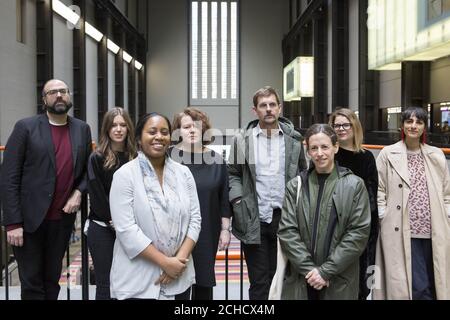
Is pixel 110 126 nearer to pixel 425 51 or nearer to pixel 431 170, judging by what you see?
pixel 431 170

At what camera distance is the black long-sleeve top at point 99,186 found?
315 cm

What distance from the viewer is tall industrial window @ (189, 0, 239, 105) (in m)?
32.4

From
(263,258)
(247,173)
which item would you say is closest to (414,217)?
(263,258)

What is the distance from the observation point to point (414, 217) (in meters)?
3.35

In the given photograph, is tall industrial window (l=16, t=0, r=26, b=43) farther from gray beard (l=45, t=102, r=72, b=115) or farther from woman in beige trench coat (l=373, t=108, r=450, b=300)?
woman in beige trench coat (l=373, t=108, r=450, b=300)

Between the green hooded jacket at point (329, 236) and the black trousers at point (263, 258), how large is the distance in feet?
1.70

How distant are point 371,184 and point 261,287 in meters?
1.02

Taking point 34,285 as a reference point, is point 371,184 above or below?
above

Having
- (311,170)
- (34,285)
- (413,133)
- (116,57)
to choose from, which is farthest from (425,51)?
(116,57)

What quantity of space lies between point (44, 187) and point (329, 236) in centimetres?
188

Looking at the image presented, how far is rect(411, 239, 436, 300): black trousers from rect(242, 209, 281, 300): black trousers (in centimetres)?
98

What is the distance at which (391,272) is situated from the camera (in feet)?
11.1

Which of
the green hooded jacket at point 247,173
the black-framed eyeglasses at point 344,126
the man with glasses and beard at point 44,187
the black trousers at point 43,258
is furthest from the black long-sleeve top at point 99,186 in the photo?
the black-framed eyeglasses at point 344,126

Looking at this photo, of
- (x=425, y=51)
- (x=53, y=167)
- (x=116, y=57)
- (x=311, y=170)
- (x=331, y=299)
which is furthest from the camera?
(x=116, y=57)
